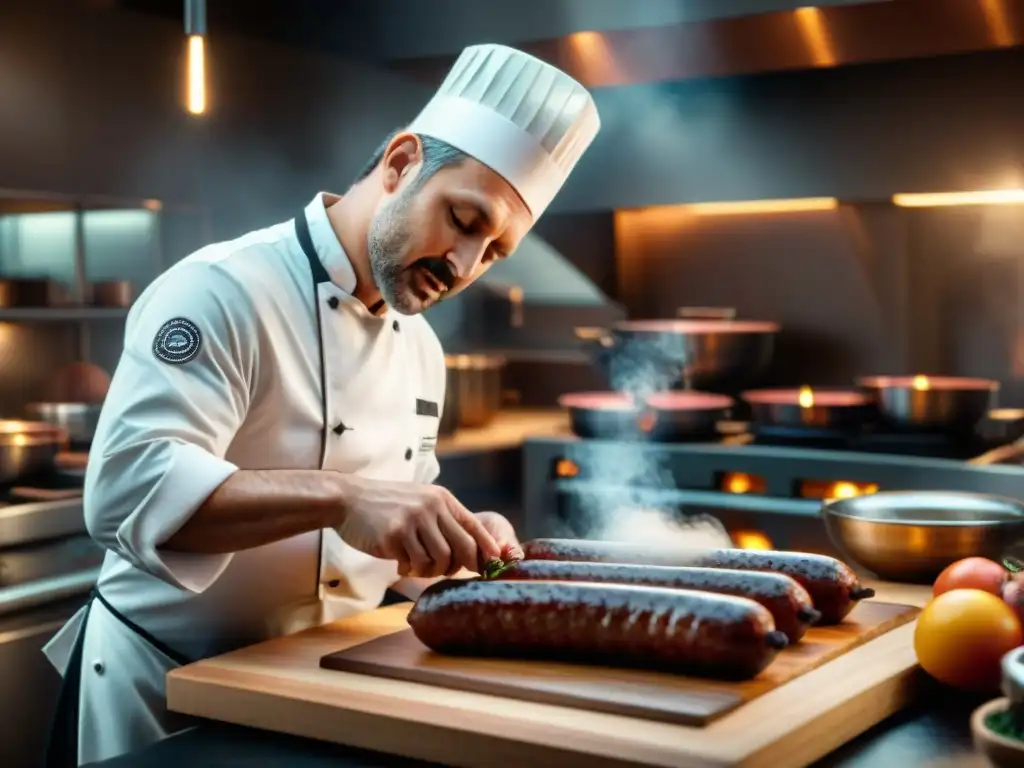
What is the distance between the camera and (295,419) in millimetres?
1988

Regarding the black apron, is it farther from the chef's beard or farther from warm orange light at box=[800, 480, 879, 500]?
warm orange light at box=[800, 480, 879, 500]

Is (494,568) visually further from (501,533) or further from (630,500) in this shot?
(630,500)

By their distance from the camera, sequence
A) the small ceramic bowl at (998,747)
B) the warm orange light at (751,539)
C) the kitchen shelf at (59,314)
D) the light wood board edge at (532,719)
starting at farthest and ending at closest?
the kitchen shelf at (59,314) < the warm orange light at (751,539) < the light wood board edge at (532,719) < the small ceramic bowl at (998,747)

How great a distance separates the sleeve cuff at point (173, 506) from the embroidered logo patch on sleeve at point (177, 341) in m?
0.14

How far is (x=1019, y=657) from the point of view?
1273 mm

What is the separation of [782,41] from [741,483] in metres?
1.14

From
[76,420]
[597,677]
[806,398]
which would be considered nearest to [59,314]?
[76,420]

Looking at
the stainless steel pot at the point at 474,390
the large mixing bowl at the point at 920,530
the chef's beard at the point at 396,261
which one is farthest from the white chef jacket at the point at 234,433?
the stainless steel pot at the point at 474,390

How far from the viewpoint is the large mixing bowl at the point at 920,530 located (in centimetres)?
207

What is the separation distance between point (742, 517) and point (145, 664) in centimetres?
189

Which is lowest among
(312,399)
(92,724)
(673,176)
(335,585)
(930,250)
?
(92,724)

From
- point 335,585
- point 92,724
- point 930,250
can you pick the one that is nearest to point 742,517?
point 930,250

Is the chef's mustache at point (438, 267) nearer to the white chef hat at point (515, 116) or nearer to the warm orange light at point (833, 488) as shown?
the white chef hat at point (515, 116)

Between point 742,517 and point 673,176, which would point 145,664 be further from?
point 673,176
